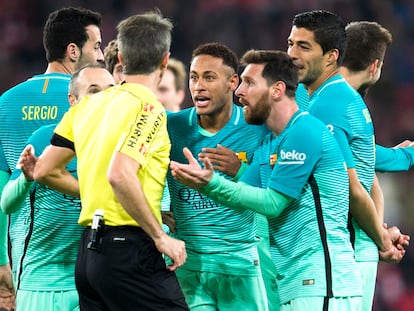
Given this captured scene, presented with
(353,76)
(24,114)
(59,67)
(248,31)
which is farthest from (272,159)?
(248,31)

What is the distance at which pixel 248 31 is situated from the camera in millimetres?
15680

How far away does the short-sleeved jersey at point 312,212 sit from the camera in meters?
5.58

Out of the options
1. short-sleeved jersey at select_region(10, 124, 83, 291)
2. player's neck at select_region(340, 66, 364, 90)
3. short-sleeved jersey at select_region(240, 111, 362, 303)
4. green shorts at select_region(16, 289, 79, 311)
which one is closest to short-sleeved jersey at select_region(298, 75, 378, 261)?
short-sleeved jersey at select_region(240, 111, 362, 303)

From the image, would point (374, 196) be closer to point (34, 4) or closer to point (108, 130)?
point (108, 130)

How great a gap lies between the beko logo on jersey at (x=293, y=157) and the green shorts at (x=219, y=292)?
1019 mm

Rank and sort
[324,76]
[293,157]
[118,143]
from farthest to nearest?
1. [324,76]
2. [293,157]
3. [118,143]

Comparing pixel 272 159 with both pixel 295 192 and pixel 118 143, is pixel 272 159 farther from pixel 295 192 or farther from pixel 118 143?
pixel 118 143

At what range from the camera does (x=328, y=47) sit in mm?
6375

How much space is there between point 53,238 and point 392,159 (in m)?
2.39

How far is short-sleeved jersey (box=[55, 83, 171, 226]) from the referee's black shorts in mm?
96

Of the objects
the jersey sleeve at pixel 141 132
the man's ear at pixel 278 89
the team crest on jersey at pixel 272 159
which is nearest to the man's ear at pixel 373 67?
the man's ear at pixel 278 89

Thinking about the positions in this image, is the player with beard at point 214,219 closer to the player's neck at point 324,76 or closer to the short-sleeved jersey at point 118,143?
the player's neck at point 324,76

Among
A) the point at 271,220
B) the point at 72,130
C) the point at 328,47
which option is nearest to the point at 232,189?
the point at 271,220

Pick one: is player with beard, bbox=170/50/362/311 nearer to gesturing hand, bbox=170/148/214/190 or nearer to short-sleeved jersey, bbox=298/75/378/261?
gesturing hand, bbox=170/148/214/190
